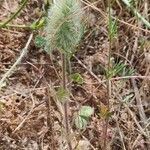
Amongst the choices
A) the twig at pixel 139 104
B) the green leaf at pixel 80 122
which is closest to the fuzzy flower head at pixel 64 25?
the green leaf at pixel 80 122

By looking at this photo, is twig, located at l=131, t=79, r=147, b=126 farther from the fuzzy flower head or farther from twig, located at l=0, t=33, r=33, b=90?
the fuzzy flower head

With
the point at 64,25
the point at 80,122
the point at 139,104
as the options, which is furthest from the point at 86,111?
the point at 64,25

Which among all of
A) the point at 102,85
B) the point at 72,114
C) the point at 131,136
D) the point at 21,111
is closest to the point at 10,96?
the point at 21,111

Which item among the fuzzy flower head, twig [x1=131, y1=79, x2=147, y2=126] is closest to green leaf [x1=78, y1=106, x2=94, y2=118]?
twig [x1=131, y1=79, x2=147, y2=126]

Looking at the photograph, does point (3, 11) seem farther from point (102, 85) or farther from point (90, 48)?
point (102, 85)

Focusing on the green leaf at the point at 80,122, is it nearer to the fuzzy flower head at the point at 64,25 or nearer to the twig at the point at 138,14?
the fuzzy flower head at the point at 64,25

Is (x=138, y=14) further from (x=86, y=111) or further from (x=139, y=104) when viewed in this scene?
(x=86, y=111)
